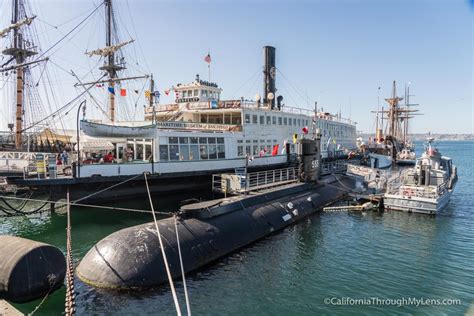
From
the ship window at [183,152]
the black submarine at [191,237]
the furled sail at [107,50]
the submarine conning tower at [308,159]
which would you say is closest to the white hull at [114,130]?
the ship window at [183,152]

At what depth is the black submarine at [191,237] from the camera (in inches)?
460

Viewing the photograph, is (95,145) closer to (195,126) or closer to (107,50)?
(195,126)

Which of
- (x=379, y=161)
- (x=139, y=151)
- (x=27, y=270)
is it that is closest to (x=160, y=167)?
(x=139, y=151)

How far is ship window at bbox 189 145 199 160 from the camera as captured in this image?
82.4ft

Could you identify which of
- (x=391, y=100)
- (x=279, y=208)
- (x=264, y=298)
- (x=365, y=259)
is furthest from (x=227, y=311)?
(x=391, y=100)

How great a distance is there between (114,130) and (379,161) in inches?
1819

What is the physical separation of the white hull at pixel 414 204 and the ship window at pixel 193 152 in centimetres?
1367

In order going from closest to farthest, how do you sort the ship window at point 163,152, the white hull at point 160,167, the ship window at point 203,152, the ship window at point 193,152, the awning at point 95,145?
the white hull at point 160,167 < the ship window at point 163,152 < the ship window at point 193,152 < the ship window at point 203,152 < the awning at point 95,145

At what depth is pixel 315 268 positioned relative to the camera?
14.6 metres

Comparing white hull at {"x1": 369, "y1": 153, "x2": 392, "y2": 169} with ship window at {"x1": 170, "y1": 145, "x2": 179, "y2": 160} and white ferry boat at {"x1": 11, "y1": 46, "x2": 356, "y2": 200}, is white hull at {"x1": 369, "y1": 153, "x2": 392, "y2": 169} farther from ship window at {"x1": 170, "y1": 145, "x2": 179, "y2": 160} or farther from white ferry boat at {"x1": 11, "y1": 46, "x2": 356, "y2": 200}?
ship window at {"x1": 170, "y1": 145, "x2": 179, "y2": 160}

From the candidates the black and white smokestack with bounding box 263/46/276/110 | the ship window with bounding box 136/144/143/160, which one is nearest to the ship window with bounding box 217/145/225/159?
the ship window with bounding box 136/144/143/160

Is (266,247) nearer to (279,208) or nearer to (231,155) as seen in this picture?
(279,208)

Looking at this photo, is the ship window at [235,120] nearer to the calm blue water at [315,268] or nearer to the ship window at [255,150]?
the ship window at [255,150]

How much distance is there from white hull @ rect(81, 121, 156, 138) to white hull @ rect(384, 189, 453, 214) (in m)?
16.9
